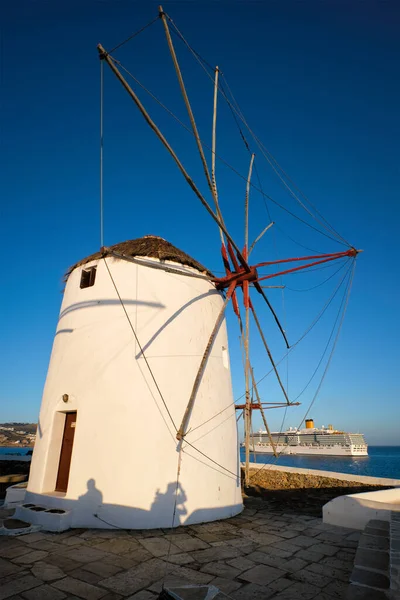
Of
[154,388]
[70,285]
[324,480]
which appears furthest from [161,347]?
[324,480]

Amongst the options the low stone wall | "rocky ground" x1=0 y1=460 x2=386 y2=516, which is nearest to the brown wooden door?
the low stone wall

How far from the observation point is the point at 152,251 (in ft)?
28.3

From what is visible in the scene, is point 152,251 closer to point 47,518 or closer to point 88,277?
point 88,277

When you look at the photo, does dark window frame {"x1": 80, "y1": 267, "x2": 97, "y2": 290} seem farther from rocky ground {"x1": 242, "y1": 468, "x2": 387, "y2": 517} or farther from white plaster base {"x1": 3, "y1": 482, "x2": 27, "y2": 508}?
rocky ground {"x1": 242, "y1": 468, "x2": 387, "y2": 517}

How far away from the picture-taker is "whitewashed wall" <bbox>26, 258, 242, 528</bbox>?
6.79m

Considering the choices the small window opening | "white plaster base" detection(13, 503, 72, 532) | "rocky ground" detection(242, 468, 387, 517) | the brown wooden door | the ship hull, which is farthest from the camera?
the ship hull

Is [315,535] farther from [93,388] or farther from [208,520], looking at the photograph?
[93,388]

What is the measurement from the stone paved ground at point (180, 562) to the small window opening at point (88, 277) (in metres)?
5.19

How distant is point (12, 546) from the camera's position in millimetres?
5344

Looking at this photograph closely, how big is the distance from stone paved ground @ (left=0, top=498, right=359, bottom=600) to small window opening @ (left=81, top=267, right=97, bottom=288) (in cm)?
519

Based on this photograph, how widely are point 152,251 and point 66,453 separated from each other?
4983 millimetres

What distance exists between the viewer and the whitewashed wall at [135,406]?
679 centimetres

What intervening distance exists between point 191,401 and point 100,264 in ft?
13.1

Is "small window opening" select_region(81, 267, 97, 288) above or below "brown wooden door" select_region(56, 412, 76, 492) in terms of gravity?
above
